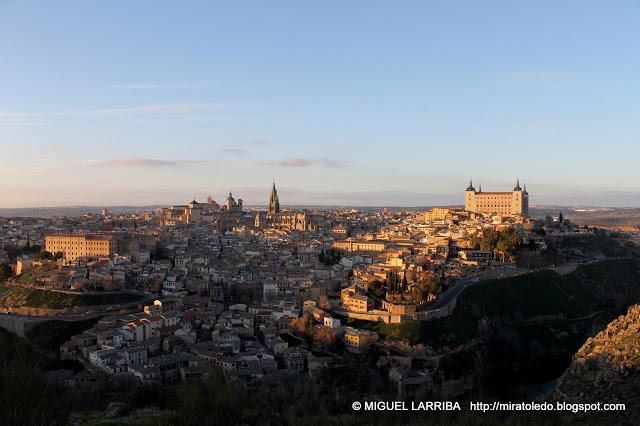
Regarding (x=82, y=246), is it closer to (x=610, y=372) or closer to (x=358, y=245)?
(x=358, y=245)

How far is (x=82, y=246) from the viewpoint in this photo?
129 ft

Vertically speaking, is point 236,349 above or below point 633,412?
below

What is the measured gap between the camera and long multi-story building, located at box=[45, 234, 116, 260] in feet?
128

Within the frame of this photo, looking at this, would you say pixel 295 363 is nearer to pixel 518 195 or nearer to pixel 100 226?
pixel 100 226

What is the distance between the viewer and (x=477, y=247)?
38281 millimetres

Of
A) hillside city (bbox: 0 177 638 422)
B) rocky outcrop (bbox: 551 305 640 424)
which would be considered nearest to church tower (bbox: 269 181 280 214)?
hillside city (bbox: 0 177 638 422)

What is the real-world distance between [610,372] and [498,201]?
49.8m

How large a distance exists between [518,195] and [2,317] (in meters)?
45.4

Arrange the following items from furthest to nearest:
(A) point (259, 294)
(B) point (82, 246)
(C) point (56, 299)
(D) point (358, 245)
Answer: (D) point (358, 245) < (B) point (82, 246) < (A) point (259, 294) < (C) point (56, 299)

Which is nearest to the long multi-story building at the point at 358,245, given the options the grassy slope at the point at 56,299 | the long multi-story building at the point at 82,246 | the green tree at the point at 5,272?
the long multi-story building at the point at 82,246

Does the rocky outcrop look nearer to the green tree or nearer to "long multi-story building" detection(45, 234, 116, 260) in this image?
"long multi-story building" detection(45, 234, 116, 260)

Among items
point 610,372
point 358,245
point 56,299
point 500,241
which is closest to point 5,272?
point 56,299

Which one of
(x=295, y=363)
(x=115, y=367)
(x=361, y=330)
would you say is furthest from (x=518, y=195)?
(x=115, y=367)

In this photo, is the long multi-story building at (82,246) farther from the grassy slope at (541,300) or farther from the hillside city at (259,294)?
the grassy slope at (541,300)
